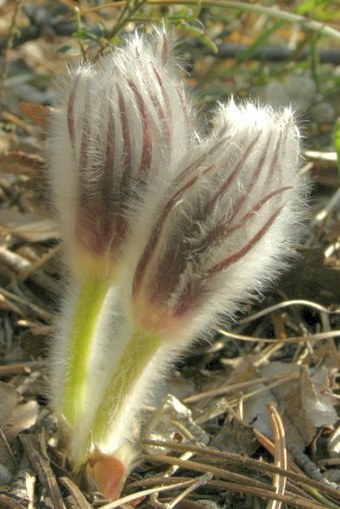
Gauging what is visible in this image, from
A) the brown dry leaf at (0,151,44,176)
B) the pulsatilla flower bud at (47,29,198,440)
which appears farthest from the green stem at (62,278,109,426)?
the brown dry leaf at (0,151,44,176)

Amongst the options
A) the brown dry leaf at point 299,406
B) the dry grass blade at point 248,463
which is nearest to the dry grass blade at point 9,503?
the dry grass blade at point 248,463

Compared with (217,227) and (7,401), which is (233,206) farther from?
(7,401)

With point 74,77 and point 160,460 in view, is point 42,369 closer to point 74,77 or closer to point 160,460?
point 160,460

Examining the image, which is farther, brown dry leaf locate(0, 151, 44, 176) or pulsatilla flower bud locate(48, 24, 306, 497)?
brown dry leaf locate(0, 151, 44, 176)

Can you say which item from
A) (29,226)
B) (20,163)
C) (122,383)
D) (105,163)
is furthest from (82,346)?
(20,163)

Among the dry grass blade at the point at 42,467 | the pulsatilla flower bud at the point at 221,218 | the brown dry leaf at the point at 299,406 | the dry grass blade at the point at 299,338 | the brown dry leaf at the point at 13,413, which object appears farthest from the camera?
the dry grass blade at the point at 299,338

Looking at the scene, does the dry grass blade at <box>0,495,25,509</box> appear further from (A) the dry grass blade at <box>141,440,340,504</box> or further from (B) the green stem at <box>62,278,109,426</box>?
(A) the dry grass blade at <box>141,440,340,504</box>

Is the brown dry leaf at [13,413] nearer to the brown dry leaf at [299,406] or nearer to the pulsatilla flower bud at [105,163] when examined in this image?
the pulsatilla flower bud at [105,163]
